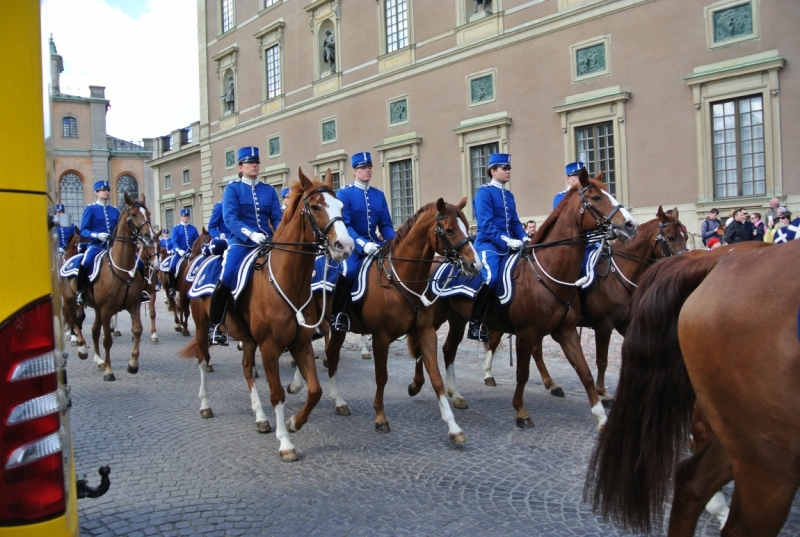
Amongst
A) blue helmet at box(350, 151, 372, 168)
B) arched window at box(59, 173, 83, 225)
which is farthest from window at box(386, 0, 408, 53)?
arched window at box(59, 173, 83, 225)

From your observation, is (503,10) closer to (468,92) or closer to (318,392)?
(468,92)

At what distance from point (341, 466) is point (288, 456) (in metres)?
0.49

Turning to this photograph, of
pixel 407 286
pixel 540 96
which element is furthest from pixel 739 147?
pixel 407 286

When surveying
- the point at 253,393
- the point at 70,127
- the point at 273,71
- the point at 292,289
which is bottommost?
the point at 253,393

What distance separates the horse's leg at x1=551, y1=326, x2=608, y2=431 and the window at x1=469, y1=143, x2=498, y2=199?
1544 cm

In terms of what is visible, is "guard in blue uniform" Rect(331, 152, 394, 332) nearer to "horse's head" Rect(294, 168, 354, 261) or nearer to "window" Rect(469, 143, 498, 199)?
"horse's head" Rect(294, 168, 354, 261)

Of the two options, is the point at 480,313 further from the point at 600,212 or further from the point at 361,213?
the point at 361,213

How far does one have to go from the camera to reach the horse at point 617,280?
7531 millimetres

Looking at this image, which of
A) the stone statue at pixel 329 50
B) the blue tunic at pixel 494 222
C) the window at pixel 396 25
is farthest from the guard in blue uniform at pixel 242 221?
the stone statue at pixel 329 50

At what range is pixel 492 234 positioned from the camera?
736 cm

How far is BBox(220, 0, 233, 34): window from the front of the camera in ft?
115

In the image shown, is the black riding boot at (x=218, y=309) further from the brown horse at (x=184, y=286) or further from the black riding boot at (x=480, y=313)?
the brown horse at (x=184, y=286)

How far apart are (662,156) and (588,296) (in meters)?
11.3

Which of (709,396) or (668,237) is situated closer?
(709,396)
